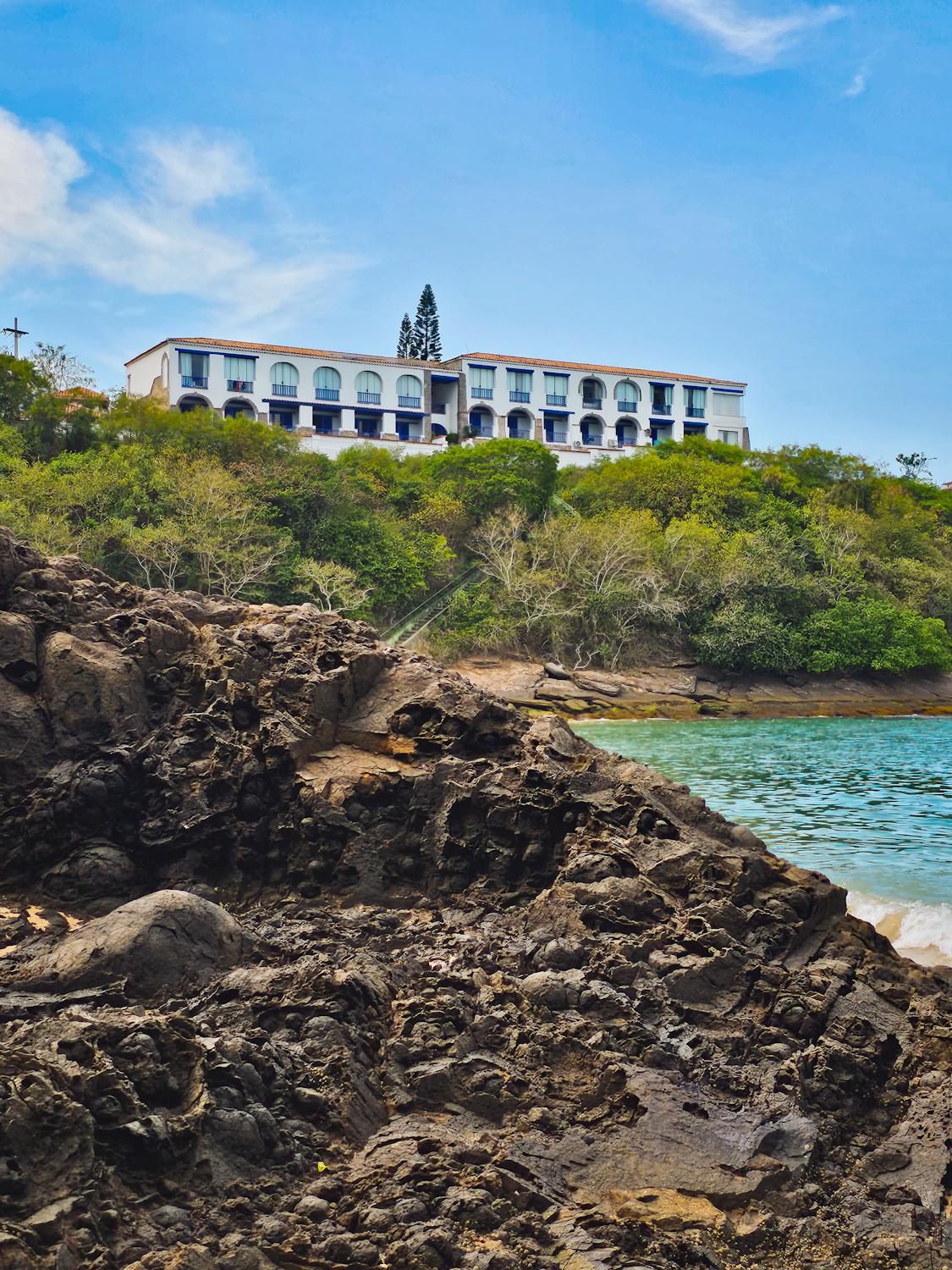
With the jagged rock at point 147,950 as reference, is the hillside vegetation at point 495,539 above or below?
above

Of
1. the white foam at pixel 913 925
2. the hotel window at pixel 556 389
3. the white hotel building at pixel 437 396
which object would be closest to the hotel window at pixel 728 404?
the white hotel building at pixel 437 396

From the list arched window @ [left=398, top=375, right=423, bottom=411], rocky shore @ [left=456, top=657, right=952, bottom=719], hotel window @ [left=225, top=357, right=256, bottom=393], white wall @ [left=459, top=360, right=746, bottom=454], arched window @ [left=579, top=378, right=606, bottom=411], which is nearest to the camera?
rocky shore @ [left=456, top=657, right=952, bottom=719]

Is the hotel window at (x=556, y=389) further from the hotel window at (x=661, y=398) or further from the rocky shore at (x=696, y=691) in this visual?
the rocky shore at (x=696, y=691)

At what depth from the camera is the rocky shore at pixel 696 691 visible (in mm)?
46031

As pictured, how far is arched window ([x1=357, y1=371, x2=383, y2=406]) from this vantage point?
77.9m

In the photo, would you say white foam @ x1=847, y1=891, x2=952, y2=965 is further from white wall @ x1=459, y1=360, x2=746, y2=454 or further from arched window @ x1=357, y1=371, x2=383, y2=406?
white wall @ x1=459, y1=360, x2=746, y2=454

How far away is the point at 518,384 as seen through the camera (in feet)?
270

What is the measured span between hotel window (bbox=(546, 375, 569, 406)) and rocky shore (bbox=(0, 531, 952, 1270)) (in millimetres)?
71077

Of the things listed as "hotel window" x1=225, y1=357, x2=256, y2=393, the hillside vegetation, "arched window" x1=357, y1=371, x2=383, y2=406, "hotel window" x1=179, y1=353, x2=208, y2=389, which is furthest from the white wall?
the hillside vegetation

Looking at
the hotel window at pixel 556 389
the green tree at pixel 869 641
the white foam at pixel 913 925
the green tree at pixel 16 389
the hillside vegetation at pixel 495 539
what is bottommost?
the white foam at pixel 913 925

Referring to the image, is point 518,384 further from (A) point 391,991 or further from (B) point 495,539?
(A) point 391,991

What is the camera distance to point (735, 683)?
52.4 meters

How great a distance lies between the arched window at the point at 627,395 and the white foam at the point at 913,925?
73.0m

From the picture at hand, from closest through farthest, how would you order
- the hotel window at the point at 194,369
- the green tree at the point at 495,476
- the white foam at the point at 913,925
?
the white foam at the point at 913,925, the green tree at the point at 495,476, the hotel window at the point at 194,369
